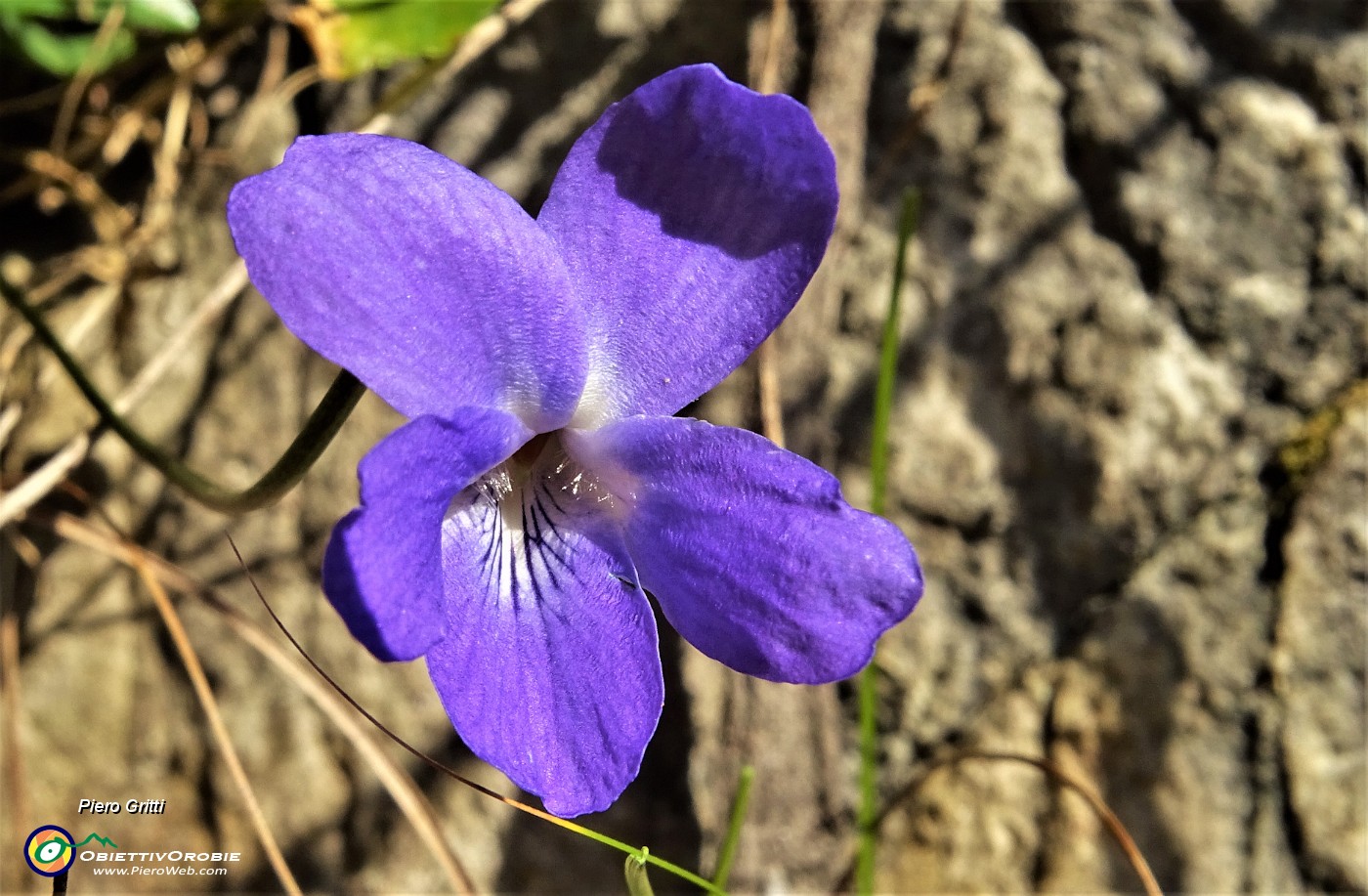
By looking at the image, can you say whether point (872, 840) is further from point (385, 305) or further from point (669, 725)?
point (385, 305)

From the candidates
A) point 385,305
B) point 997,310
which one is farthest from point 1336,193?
point 385,305

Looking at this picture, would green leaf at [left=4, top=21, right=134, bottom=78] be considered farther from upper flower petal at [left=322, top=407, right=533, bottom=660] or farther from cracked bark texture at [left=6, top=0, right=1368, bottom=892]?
upper flower petal at [left=322, top=407, right=533, bottom=660]

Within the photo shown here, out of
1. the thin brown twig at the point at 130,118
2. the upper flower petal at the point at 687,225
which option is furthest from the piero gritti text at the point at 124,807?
the upper flower petal at the point at 687,225

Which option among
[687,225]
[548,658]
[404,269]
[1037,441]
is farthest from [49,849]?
[1037,441]

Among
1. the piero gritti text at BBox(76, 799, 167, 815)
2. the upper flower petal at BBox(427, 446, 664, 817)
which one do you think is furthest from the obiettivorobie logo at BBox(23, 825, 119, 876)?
the upper flower petal at BBox(427, 446, 664, 817)

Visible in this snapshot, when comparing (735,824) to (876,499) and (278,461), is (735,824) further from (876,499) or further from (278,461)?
(278,461)

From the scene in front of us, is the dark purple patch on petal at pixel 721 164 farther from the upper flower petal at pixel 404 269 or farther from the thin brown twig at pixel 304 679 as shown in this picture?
the thin brown twig at pixel 304 679
